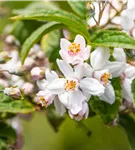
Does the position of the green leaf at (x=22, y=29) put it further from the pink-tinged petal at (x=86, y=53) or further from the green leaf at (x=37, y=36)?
the pink-tinged petal at (x=86, y=53)

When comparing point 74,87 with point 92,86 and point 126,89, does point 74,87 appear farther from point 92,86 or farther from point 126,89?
point 126,89

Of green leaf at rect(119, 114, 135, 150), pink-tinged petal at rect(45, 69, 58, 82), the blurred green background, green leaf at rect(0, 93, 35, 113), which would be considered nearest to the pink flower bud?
green leaf at rect(0, 93, 35, 113)

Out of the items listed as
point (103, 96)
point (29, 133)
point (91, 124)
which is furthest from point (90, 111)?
point (29, 133)

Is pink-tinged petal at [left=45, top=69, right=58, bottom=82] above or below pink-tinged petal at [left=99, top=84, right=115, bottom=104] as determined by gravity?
above

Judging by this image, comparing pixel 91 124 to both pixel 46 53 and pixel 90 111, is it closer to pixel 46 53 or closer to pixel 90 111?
pixel 46 53

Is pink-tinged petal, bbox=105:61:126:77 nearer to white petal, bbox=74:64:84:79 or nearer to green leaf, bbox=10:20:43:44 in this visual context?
white petal, bbox=74:64:84:79

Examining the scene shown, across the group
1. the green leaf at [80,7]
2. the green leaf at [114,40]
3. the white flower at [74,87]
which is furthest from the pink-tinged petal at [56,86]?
the green leaf at [80,7]

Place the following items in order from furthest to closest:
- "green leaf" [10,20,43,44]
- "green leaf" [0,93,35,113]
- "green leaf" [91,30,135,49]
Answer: "green leaf" [10,20,43,44]
"green leaf" [0,93,35,113]
"green leaf" [91,30,135,49]
